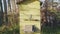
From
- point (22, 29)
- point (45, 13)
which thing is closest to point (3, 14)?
point (22, 29)

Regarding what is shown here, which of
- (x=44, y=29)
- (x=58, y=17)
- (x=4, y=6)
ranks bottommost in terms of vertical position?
(x=44, y=29)

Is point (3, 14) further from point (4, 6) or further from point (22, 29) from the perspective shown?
point (22, 29)

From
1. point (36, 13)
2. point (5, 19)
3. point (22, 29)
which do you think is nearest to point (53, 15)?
point (36, 13)

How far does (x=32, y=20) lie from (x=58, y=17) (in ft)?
0.97

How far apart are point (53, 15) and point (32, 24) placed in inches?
10.1

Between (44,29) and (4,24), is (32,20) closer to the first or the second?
(44,29)

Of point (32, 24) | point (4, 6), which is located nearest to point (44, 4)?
point (32, 24)

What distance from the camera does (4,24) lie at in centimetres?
217

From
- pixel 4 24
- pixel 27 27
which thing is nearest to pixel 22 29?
pixel 27 27

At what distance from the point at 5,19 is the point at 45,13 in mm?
460

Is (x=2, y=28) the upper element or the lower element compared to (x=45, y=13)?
lower

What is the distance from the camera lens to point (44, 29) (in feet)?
7.04

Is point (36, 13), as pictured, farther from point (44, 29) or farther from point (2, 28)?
point (2, 28)

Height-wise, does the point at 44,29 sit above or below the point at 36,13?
below
